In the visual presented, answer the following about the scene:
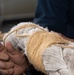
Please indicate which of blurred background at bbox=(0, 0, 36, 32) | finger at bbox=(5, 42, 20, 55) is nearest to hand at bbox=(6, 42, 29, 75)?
finger at bbox=(5, 42, 20, 55)

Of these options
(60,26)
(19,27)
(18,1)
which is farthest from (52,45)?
(18,1)

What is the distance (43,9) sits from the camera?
3.06 feet

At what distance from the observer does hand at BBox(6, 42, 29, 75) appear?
0.69m

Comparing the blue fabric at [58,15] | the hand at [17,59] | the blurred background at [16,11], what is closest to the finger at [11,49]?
the hand at [17,59]

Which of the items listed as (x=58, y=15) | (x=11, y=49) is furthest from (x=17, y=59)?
(x=58, y=15)

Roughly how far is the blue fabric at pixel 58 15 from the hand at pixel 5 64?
0.81ft

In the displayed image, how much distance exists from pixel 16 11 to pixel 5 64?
2.01m

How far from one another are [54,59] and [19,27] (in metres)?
0.16

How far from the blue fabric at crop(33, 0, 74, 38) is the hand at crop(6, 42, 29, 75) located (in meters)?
0.22

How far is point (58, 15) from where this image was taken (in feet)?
3.00

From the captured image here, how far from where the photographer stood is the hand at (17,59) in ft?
2.25

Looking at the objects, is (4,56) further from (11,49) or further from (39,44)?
(39,44)

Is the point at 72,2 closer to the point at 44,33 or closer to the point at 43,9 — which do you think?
the point at 43,9

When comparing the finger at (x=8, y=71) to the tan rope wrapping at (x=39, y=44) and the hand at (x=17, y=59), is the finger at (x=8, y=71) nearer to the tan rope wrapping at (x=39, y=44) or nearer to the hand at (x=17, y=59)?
the hand at (x=17, y=59)
